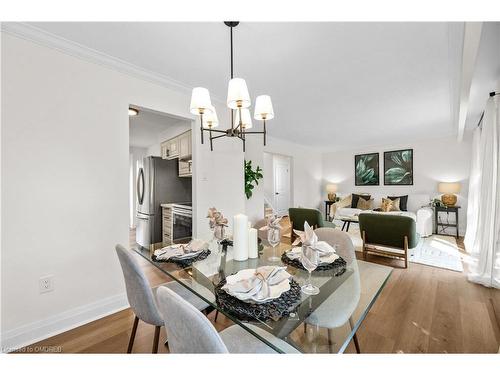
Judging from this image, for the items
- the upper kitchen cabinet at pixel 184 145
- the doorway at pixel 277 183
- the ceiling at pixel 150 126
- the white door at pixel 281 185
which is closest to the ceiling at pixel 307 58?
the upper kitchen cabinet at pixel 184 145

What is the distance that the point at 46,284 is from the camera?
1.66 metres

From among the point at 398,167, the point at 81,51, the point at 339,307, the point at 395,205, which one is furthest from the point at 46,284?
the point at 398,167

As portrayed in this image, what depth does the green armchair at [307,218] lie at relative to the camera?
3.61 metres

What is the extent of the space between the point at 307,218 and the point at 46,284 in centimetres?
333

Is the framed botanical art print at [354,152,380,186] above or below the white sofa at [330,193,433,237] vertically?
above

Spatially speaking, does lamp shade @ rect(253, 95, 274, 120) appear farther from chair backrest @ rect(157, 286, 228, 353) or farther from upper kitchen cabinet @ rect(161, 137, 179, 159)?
upper kitchen cabinet @ rect(161, 137, 179, 159)

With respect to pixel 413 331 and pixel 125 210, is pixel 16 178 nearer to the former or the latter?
pixel 125 210

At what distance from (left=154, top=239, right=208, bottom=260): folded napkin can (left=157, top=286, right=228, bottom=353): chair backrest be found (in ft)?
2.36

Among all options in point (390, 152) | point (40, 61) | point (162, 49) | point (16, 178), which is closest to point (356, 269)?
point (162, 49)

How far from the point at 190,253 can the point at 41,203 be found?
125 cm

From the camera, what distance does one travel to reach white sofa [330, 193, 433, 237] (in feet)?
14.5

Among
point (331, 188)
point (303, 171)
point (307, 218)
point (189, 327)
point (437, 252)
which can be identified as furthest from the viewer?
point (331, 188)

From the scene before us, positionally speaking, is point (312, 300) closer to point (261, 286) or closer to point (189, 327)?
point (261, 286)

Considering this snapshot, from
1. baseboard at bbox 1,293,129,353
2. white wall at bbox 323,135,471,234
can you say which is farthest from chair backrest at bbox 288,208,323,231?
white wall at bbox 323,135,471,234
